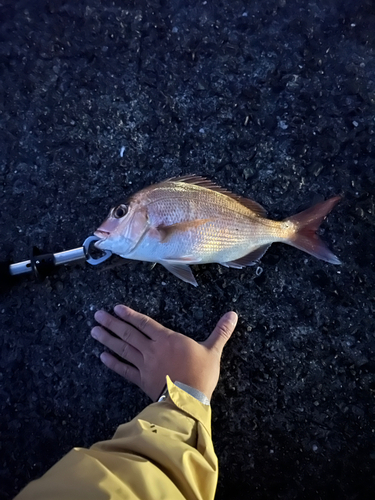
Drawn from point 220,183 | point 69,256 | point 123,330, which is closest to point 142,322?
point 123,330

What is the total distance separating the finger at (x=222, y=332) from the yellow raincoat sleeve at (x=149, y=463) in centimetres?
31

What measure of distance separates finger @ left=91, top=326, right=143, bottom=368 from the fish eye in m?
0.70

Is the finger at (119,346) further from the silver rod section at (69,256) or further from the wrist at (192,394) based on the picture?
the silver rod section at (69,256)

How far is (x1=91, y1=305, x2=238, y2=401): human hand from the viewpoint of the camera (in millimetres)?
1806

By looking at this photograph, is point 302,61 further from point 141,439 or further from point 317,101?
point 141,439

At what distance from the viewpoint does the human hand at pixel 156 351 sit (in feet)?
5.92

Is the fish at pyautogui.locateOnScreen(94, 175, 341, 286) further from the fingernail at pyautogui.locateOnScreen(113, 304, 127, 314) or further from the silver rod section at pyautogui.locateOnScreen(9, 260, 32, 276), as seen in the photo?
the silver rod section at pyautogui.locateOnScreen(9, 260, 32, 276)

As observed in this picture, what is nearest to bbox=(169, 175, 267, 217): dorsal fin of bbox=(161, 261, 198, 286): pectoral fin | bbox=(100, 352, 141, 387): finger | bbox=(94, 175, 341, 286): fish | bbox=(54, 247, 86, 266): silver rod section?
bbox=(94, 175, 341, 286): fish

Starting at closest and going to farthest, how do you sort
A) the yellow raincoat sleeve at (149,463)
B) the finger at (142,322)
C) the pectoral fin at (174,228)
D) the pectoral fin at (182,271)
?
the yellow raincoat sleeve at (149,463) < the pectoral fin at (174,228) < the pectoral fin at (182,271) < the finger at (142,322)

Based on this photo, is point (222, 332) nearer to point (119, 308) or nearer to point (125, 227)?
point (119, 308)

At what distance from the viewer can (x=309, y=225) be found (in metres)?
1.84

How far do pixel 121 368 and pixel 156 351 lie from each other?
0.25m

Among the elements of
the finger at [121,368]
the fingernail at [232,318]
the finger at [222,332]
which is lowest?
the finger at [121,368]

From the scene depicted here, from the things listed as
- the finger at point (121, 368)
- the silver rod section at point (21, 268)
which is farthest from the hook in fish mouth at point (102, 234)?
the finger at point (121, 368)
